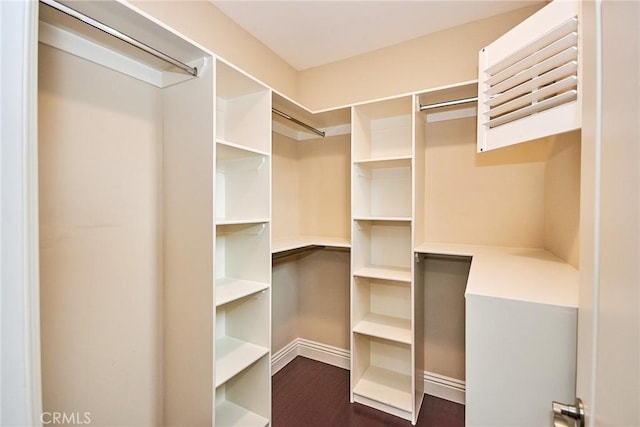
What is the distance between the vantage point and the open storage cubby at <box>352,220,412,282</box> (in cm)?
218

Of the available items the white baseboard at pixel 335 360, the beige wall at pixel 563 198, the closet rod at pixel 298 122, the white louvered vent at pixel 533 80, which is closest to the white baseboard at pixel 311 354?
the white baseboard at pixel 335 360

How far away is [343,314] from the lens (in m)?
2.62

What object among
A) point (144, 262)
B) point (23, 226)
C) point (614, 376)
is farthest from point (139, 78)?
point (614, 376)

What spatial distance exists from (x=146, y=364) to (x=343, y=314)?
1.60m

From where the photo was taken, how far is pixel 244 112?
186 cm

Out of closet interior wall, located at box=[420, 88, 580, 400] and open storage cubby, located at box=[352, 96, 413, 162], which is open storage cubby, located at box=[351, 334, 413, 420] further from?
open storage cubby, located at box=[352, 96, 413, 162]

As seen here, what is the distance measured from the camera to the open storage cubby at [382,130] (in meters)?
2.12

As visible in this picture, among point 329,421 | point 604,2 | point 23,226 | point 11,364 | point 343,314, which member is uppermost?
point 604,2

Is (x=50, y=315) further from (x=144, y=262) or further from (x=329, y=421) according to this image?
(x=329, y=421)

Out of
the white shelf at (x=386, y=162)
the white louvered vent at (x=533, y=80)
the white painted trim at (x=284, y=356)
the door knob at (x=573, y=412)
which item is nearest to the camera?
the door knob at (x=573, y=412)

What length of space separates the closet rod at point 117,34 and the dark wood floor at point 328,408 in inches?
89.6

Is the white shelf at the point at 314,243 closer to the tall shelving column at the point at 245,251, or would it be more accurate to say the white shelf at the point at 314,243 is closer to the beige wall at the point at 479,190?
the tall shelving column at the point at 245,251

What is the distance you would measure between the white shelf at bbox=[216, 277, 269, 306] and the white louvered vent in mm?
1482

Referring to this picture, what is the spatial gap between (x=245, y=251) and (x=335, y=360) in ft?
4.97
